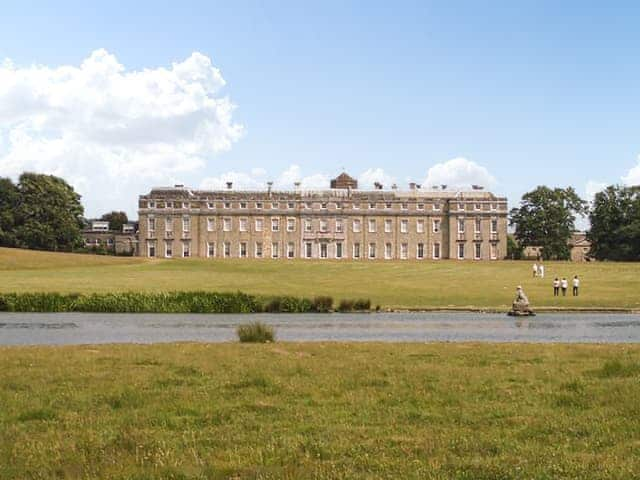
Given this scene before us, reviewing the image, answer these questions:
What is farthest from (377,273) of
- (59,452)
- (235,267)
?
(59,452)

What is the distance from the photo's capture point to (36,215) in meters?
106

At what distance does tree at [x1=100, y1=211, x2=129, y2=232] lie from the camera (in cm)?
17800

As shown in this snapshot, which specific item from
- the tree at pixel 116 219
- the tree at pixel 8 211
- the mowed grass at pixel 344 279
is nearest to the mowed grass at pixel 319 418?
the mowed grass at pixel 344 279

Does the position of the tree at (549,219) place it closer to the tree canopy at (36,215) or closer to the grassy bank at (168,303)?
the tree canopy at (36,215)

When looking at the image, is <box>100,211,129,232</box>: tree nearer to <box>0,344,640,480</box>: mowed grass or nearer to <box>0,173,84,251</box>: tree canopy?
<box>0,173,84,251</box>: tree canopy

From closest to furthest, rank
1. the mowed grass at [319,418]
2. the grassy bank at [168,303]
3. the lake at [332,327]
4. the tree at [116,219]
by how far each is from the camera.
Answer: the mowed grass at [319,418] → the lake at [332,327] → the grassy bank at [168,303] → the tree at [116,219]

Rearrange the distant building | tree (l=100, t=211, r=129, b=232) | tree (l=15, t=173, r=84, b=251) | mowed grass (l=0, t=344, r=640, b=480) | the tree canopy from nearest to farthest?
mowed grass (l=0, t=344, r=640, b=480) → the tree canopy → tree (l=15, t=173, r=84, b=251) → the distant building → tree (l=100, t=211, r=129, b=232)

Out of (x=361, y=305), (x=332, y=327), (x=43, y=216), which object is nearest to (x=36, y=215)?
(x=43, y=216)

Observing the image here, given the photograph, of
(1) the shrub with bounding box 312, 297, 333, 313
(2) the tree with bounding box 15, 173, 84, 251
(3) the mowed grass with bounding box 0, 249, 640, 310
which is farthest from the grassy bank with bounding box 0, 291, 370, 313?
(2) the tree with bounding box 15, 173, 84, 251

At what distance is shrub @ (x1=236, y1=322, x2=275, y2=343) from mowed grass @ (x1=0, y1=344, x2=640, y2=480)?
554cm

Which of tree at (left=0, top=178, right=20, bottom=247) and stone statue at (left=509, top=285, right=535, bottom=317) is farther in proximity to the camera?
tree at (left=0, top=178, right=20, bottom=247)

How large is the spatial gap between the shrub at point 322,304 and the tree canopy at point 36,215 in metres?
67.9

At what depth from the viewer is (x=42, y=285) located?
5322 centimetres

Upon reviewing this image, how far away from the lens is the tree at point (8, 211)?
338 ft
